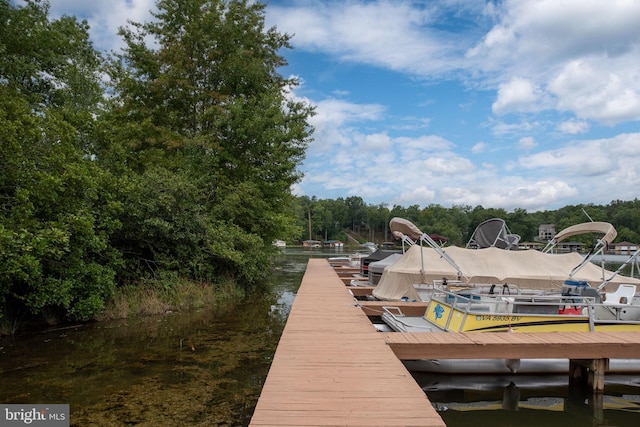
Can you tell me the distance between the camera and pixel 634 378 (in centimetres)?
839

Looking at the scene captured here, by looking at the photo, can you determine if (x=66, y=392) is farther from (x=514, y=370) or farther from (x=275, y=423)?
(x=514, y=370)

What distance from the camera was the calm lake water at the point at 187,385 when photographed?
6551 millimetres

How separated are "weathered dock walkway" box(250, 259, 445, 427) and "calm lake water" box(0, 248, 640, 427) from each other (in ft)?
4.06

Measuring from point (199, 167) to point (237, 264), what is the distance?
464 centimetres

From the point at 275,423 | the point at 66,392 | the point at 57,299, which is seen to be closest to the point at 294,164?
the point at 57,299

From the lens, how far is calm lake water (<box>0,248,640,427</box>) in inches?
258

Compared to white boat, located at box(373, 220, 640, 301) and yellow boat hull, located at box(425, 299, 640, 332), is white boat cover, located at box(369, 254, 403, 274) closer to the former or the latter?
white boat, located at box(373, 220, 640, 301)

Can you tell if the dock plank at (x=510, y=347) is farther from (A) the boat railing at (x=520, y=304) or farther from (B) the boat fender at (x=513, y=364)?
(A) the boat railing at (x=520, y=304)

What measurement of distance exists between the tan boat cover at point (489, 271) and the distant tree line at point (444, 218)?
58709 mm

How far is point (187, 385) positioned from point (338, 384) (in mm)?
3501

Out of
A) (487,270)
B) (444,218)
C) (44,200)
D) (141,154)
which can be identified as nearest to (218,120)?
(141,154)

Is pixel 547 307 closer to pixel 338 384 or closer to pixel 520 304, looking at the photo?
pixel 520 304

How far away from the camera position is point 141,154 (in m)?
19.8

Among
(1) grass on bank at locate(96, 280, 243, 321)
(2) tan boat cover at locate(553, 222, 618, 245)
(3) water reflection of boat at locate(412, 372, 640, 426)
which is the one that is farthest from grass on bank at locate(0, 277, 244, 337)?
(2) tan boat cover at locate(553, 222, 618, 245)
